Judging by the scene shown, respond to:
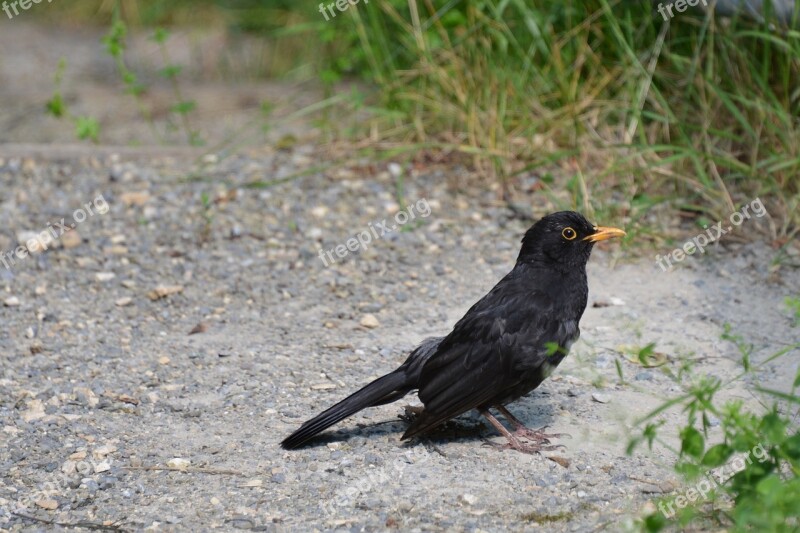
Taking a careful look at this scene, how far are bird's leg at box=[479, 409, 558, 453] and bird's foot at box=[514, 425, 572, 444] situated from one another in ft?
0.11

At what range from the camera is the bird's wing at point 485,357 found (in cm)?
428

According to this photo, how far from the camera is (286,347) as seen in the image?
5.48 metres

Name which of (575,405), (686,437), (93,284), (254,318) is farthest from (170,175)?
(686,437)

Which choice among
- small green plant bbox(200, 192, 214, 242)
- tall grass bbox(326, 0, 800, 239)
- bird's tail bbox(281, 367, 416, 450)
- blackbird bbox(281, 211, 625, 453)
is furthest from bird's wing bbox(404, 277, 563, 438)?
small green plant bbox(200, 192, 214, 242)

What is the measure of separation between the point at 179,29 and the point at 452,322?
7032mm

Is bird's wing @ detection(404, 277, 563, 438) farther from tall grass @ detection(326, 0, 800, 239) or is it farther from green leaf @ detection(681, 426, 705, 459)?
tall grass @ detection(326, 0, 800, 239)

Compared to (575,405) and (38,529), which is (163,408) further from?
(575,405)

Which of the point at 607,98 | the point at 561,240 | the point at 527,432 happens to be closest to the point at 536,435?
the point at 527,432

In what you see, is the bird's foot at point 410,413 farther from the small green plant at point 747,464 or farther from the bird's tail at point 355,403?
the small green plant at point 747,464

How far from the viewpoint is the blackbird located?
430cm

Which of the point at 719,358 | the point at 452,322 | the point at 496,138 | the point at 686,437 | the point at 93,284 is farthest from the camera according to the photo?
the point at 496,138

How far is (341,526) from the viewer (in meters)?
3.79

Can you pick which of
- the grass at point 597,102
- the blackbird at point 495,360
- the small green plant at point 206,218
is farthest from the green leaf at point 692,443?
the small green plant at point 206,218

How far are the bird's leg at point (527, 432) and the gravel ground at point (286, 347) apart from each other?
9cm
